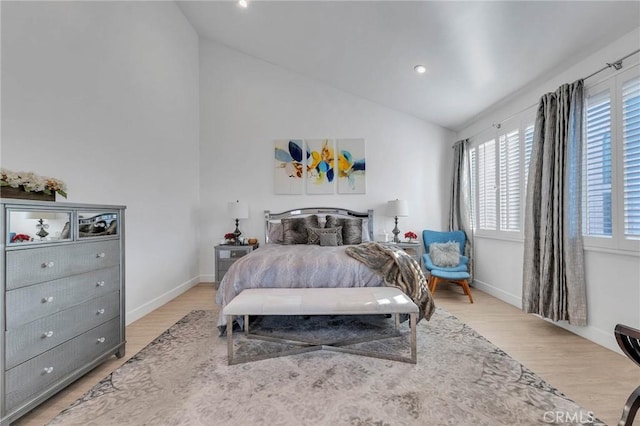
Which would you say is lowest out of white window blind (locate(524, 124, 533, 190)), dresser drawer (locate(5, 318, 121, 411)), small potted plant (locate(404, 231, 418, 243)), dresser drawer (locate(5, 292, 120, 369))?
dresser drawer (locate(5, 318, 121, 411))

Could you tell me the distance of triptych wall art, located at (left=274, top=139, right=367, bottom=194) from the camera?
493cm

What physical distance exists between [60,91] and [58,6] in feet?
2.37

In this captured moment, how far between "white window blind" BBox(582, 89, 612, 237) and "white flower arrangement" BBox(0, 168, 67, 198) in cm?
449

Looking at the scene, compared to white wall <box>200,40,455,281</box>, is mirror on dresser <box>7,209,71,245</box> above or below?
below

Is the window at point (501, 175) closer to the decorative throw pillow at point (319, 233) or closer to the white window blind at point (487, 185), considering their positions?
the white window blind at point (487, 185)

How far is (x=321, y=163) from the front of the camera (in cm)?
493

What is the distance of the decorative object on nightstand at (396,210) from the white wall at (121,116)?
343cm

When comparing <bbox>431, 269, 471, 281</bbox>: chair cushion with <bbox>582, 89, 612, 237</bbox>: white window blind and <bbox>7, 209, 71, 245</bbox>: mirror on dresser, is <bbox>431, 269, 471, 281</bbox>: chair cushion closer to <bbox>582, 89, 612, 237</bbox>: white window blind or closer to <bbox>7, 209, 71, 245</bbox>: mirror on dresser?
<bbox>582, 89, 612, 237</bbox>: white window blind

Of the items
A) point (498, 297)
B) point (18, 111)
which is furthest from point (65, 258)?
point (498, 297)

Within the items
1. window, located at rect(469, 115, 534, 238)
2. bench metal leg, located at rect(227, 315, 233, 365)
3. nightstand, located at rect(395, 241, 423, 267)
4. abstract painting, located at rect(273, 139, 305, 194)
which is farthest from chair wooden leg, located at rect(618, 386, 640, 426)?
abstract painting, located at rect(273, 139, 305, 194)

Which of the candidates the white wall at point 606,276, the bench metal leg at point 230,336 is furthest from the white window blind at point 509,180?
the bench metal leg at point 230,336

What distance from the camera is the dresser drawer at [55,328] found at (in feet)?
5.06

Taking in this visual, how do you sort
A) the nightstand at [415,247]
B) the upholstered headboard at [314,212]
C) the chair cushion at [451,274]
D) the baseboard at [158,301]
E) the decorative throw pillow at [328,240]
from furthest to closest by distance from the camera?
the upholstered headboard at [314,212] < the nightstand at [415,247] < the decorative throw pillow at [328,240] < the chair cushion at [451,274] < the baseboard at [158,301]

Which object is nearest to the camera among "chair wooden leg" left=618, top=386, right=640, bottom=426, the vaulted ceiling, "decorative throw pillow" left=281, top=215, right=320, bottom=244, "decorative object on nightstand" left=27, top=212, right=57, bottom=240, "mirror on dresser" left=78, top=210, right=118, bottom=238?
"chair wooden leg" left=618, top=386, right=640, bottom=426
